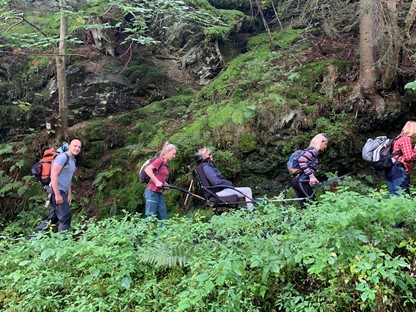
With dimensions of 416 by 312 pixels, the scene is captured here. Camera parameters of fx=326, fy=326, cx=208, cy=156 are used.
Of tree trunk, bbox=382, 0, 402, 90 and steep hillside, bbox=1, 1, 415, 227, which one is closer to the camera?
tree trunk, bbox=382, 0, 402, 90

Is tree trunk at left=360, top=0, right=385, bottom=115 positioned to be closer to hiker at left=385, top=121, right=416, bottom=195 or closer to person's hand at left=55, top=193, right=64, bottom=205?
hiker at left=385, top=121, right=416, bottom=195

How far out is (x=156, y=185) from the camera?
19.9 feet

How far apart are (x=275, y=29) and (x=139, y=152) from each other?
9.36 meters

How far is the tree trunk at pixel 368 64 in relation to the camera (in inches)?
338

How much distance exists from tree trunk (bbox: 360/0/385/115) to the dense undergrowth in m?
6.02

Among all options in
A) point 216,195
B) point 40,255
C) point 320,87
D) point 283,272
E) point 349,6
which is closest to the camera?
point 283,272

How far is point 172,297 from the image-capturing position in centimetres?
334

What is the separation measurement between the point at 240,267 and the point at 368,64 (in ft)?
25.2

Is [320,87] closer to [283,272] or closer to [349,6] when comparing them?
[349,6]

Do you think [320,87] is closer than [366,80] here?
No

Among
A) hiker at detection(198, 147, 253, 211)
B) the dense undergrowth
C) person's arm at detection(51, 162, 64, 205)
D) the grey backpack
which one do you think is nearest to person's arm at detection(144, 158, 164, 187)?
hiker at detection(198, 147, 253, 211)

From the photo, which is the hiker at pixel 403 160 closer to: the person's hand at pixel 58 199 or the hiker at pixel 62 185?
the hiker at pixel 62 185

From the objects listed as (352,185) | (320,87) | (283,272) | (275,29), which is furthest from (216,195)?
(275,29)

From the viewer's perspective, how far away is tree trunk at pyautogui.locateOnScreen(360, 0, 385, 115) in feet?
28.1
